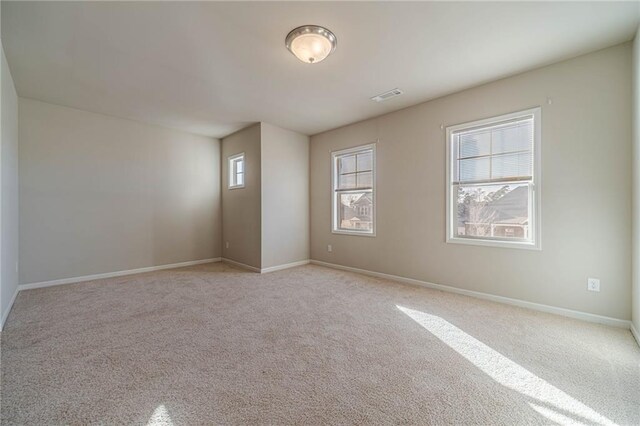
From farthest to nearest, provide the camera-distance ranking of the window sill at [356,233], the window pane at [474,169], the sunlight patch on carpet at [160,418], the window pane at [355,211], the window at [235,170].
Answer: the window at [235,170] → the window pane at [355,211] → the window sill at [356,233] → the window pane at [474,169] → the sunlight patch on carpet at [160,418]

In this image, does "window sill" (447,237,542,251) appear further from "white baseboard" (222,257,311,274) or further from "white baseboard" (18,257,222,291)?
"white baseboard" (18,257,222,291)

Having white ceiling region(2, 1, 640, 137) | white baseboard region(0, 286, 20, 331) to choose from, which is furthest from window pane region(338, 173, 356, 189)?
white baseboard region(0, 286, 20, 331)

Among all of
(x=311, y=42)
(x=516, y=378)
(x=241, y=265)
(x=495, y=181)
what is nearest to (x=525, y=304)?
(x=495, y=181)

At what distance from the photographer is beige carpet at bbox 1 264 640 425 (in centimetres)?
148

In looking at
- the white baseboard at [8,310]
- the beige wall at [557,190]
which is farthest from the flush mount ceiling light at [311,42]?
the white baseboard at [8,310]

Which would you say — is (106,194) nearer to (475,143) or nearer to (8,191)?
(8,191)

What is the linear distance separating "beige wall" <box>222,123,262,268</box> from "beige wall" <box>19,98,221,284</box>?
36cm

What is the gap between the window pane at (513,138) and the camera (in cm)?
303

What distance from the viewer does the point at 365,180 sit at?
4.69 meters

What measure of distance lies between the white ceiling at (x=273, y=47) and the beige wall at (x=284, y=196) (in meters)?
1.16

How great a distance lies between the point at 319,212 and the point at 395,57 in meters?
3.18

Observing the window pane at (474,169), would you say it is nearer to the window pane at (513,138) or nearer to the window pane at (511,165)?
the window pane at (511,165)

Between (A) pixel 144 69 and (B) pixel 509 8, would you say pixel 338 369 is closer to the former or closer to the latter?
(B) pixel 509 8

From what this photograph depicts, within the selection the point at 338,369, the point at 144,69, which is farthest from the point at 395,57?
the point at 338,369
